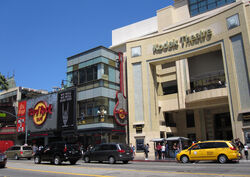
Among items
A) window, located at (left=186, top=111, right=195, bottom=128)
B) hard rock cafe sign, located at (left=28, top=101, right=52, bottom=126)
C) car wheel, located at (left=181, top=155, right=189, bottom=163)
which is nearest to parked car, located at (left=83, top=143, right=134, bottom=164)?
car wheel, located at (left=181, top=155, right=189, bottom=163)

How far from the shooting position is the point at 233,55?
28.2 meters

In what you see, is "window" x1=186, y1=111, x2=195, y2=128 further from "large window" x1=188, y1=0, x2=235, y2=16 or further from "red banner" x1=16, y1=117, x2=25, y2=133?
"red banner" x1=16, y1=117, x2=25, y2=133

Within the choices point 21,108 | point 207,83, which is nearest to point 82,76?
point 21,108

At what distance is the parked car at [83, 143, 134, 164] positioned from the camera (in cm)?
2047

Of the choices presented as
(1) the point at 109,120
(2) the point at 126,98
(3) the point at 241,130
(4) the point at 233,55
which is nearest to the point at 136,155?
(1) the point at 109,120

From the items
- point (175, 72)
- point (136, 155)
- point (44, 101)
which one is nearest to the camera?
point (136, 155)

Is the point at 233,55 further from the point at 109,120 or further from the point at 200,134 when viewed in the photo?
the point at 109,120

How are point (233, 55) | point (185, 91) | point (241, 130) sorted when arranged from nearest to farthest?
point (241, 130) < point (233, 55) < point (185, 91)

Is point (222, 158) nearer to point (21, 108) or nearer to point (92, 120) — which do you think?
point (92, 120)

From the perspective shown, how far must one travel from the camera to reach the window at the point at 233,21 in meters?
28.2

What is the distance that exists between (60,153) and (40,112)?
23.6m

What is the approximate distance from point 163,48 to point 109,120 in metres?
12.1

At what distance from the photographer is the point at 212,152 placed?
1898 centimetres

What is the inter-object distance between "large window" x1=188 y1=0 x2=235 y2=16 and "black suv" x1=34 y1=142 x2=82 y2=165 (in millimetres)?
29070
